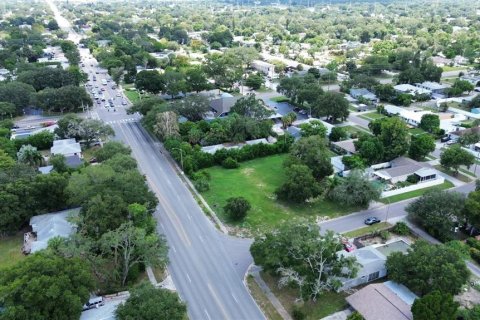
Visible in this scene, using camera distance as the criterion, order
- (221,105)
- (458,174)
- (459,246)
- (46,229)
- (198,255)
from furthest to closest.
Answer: (221,105), (458,174), (46,229), (198,255), (459,246)

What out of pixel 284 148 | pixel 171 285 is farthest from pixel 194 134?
pixel 171 285

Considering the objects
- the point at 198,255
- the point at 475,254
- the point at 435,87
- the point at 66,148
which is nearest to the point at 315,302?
the point at 198,255

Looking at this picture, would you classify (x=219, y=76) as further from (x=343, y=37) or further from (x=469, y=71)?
(x=343, y=37)

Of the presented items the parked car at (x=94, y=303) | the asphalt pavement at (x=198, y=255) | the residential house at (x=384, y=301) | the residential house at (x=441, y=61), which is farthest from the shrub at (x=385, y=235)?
the residential house at (x=441, y=61)

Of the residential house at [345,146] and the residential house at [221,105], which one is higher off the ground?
the residential house at [221,105]

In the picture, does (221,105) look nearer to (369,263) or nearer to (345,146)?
(345,146)

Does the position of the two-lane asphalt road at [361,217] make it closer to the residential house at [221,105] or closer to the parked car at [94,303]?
the parked car at [94,303]
